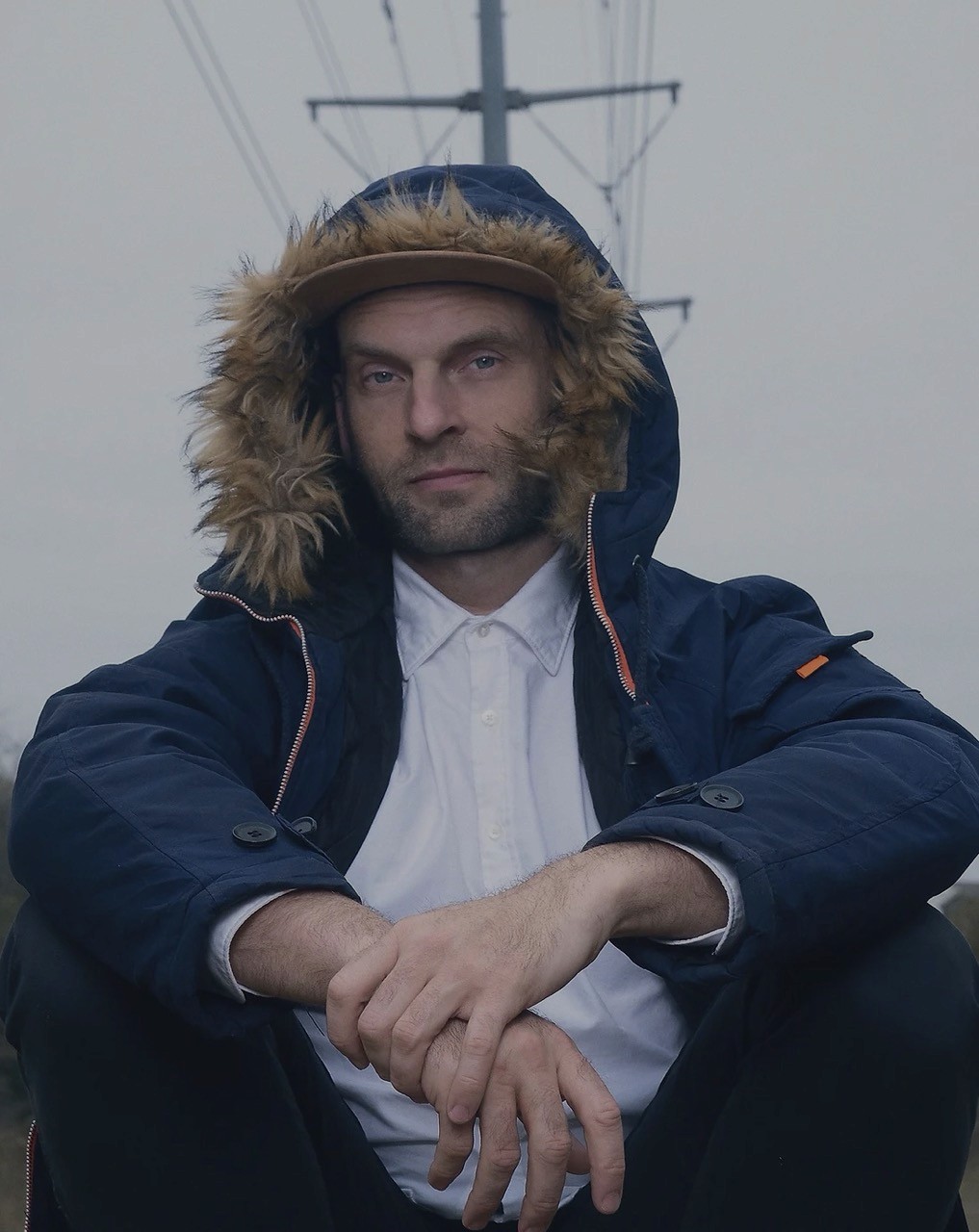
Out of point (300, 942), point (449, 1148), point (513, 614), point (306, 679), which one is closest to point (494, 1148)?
point (449, 1148)

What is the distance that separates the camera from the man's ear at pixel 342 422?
3.33 meters

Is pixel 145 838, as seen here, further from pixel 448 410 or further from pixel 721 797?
pixel 448 410

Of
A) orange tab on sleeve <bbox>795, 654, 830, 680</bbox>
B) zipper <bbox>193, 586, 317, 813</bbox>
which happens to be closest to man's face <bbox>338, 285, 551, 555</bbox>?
zipper <bbox>193, 586, 317, 813</bbox>

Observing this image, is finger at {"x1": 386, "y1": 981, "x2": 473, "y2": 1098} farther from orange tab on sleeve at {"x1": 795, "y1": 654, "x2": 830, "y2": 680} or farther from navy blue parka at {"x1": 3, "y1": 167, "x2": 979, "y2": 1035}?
orange tab on sleeve at {"x1": 795, "y1": 654, "x2": 830, "y2": 680}

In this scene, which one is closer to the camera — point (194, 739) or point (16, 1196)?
point (194, 739)

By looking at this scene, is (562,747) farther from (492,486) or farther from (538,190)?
(538,190)

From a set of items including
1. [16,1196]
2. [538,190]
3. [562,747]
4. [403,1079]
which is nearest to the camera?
[403,1079]

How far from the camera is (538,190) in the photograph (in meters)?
3.36

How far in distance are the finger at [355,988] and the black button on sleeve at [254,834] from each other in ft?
0.83

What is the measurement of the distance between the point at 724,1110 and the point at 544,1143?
39 centimetres

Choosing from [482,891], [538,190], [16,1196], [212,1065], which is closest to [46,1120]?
[212,1065]

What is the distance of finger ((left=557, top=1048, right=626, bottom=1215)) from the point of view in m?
1.75

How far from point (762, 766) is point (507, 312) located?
55.4 inches

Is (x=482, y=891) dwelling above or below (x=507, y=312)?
below
